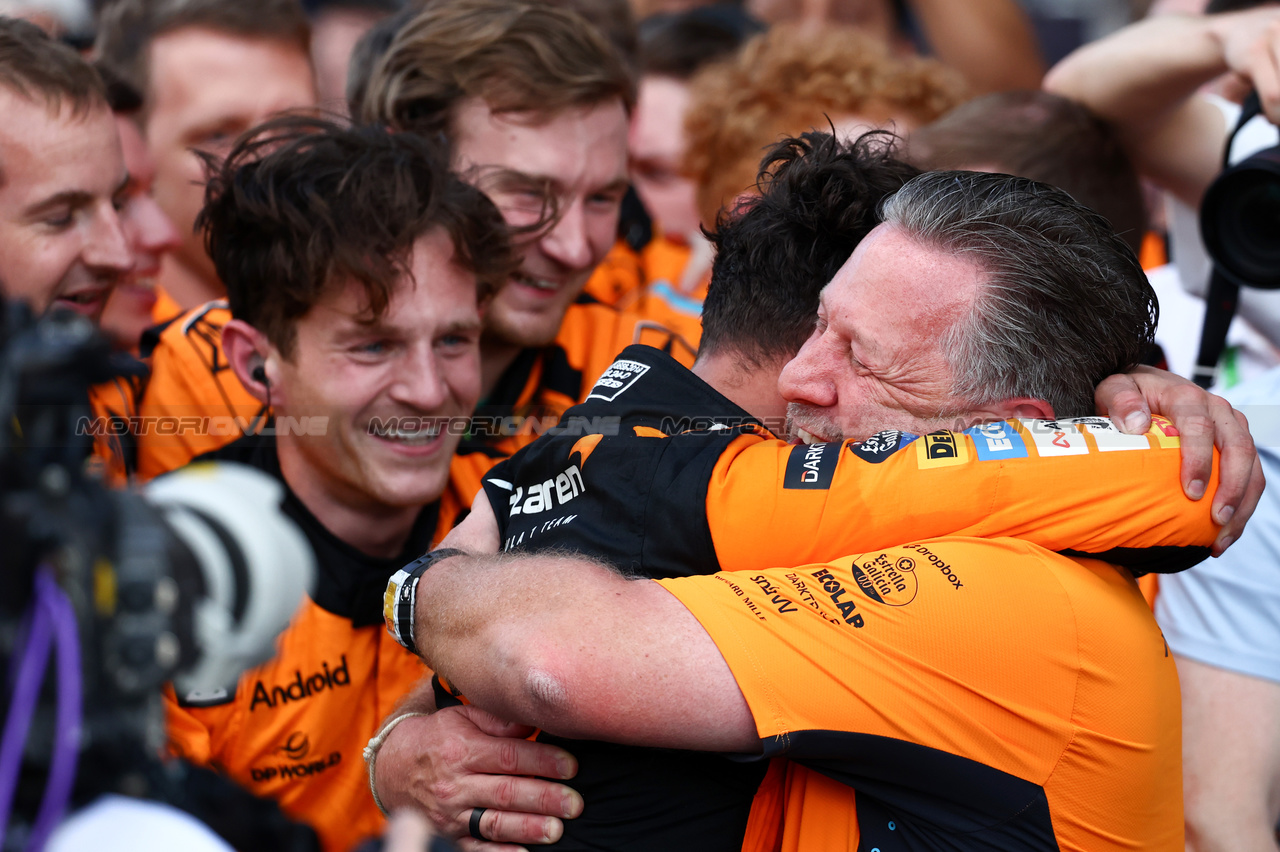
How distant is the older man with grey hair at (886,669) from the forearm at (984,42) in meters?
3.72

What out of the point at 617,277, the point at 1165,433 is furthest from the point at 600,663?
the point at 617,277

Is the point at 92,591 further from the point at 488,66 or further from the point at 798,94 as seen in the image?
the point at 798,94

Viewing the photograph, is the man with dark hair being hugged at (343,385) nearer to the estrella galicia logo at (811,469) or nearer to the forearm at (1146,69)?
the estrella galicia logo at (811,469)

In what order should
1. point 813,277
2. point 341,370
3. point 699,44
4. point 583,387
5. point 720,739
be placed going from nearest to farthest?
point 720,739, point 813,277, point 341,370, point 583,387, point 699,44

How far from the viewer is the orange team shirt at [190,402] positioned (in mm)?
2896

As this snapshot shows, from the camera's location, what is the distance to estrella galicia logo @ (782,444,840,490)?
5.38 feet

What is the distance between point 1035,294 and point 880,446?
1.28ft

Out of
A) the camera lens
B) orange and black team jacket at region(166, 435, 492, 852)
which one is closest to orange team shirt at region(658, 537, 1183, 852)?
orange and black team jacket at region(166, 435, 492, 852)

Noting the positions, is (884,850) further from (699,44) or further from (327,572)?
(699,44)

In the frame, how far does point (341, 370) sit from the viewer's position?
2594 millimetres

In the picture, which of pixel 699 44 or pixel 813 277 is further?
pixel 699 44

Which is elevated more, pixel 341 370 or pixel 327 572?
pixel 341 370

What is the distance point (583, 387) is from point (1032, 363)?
5.54ft

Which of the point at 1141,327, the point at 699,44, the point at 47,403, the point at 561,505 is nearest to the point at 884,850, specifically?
the point at 561,505
